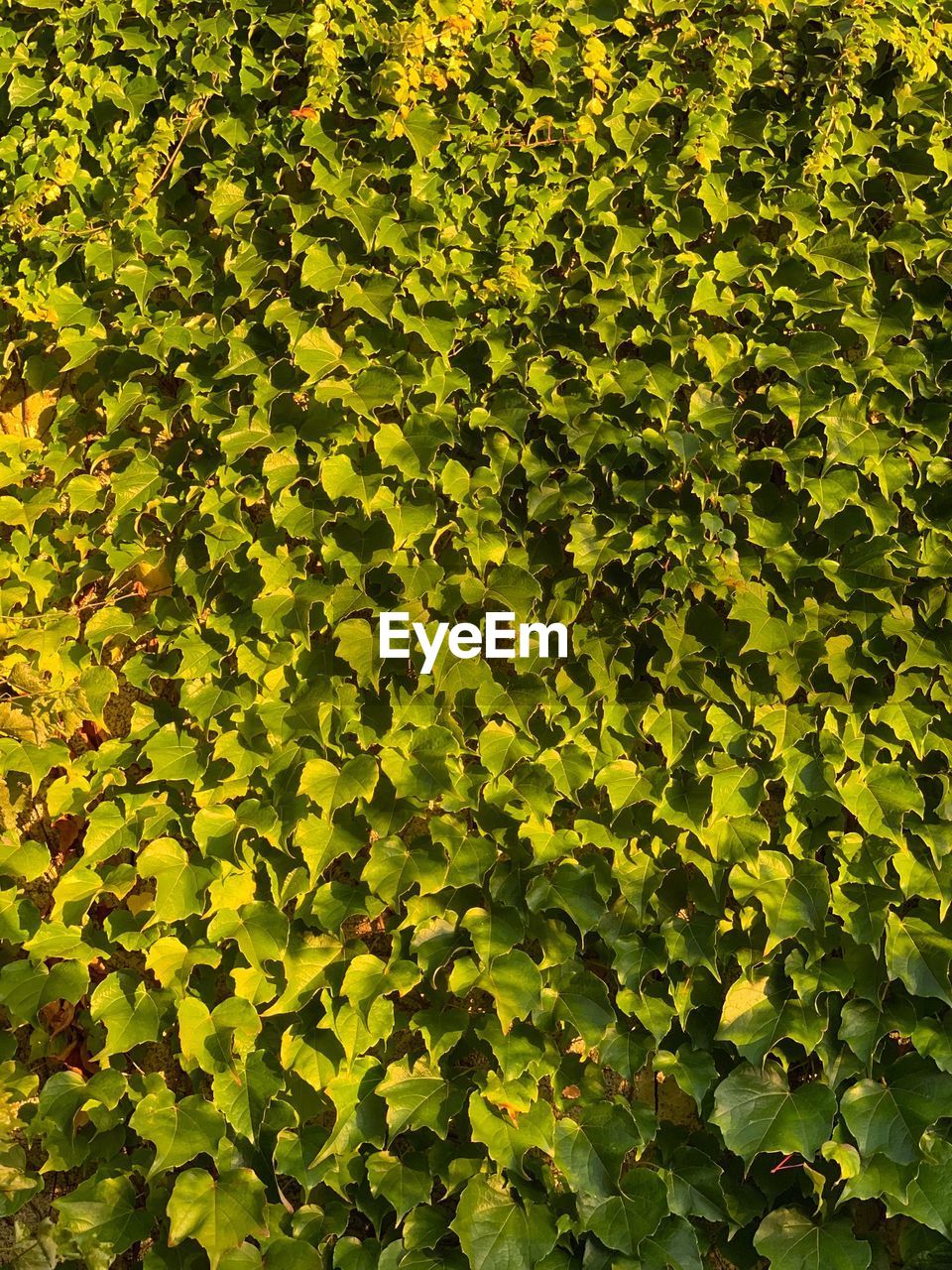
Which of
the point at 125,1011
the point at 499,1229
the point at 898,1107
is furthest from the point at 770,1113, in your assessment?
the point at 125,1011

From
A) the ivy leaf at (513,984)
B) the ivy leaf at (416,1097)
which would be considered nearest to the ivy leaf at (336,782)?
the ivy leaf at (513,984)

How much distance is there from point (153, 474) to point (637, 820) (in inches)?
54.2

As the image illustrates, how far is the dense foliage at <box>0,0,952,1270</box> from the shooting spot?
2.41 metres

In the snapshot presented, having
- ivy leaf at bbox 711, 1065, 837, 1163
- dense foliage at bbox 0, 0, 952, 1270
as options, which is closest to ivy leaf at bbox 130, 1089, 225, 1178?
dense foliage at bbox 0, 0, 952, 1270

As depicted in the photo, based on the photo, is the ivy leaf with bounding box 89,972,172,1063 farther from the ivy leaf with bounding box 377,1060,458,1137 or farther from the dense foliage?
the ivy leaf with bounding box 377,1060,458,1137

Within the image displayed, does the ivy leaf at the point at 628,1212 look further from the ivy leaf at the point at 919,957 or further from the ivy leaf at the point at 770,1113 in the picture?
the ivy leaf at the point at 919,957

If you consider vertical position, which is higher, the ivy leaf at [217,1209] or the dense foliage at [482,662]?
the dense foliage at [482,662]

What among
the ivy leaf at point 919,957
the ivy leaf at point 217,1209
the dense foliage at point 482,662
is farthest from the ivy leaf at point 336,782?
the ivy leaf at point 919,957

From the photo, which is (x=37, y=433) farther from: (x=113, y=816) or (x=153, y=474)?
(x=113, y=816)

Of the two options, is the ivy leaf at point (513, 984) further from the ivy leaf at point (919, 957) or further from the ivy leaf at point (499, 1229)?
the ivy leaf at point (919, 957)

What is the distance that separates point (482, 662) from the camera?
245cm

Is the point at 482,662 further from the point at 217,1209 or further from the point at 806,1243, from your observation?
the point at 806,1243

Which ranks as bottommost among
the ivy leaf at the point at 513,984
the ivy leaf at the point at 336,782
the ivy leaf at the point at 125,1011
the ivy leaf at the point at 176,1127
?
the ivy leaf at the point at 176,1127

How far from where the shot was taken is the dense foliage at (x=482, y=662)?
7.91ft
